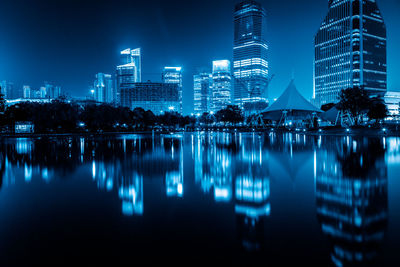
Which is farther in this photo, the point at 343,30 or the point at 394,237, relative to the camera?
the point at 343,30

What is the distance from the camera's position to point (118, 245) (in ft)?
13.2

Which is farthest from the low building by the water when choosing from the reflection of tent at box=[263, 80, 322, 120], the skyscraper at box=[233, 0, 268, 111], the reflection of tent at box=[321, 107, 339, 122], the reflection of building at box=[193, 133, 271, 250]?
the skyscraper at box=[233, 0, 268, 111]

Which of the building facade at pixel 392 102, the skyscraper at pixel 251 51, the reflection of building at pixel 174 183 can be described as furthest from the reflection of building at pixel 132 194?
the building facade at pixel 392 102

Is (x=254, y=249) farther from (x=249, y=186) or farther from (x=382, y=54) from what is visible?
(x=382, y=54)

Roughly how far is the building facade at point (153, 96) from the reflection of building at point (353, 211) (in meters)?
186

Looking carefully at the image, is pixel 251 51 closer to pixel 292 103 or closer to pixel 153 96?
pixel 153 96

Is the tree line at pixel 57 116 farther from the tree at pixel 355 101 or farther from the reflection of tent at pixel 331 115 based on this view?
the reflection of tent at pixel 331 115

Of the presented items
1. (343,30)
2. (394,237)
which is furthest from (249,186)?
(343,30)

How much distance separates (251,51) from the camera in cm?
16362

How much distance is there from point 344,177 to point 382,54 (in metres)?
156

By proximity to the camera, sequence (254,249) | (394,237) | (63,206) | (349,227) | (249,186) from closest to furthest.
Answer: (254,249)
(394,237)
(349,227)
(63,206)
(249,186)

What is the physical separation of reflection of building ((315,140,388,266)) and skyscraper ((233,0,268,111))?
108 meters

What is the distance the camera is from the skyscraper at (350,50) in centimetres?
12656

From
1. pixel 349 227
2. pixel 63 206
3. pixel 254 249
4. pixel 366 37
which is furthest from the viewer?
pixel 366 37
